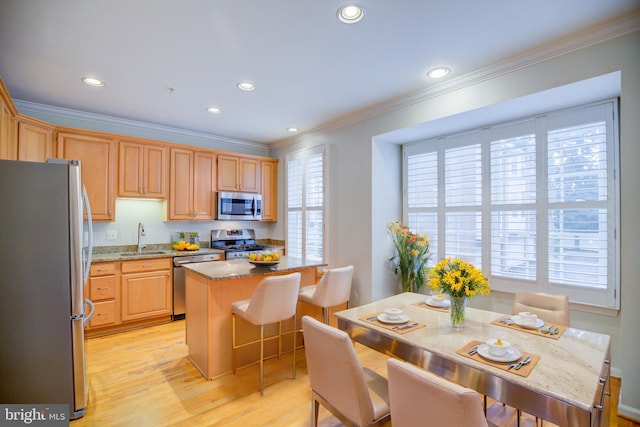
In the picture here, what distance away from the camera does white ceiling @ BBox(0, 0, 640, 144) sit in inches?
77.1

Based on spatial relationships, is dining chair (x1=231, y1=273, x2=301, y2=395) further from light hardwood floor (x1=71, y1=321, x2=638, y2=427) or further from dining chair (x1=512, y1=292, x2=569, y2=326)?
dining chair (x1=512, y1=292, x2=569, y2=326)

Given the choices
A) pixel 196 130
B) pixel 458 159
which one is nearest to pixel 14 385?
pixel 196 130

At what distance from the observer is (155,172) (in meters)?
4.23

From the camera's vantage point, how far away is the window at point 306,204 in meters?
4.44

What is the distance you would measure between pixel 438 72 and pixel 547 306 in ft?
6.77

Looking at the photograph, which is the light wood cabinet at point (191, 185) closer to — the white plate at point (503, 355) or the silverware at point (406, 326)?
the silverware at point (406, 326)

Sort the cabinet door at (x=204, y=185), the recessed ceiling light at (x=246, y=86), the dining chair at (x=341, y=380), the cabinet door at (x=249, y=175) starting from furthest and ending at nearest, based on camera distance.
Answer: the cabinet door at (x=249, y=175), the cabinet door at (x=204, y=185), the recessed ceiling light at (x=246, y=86), the dining chair at (x=341, y=380)

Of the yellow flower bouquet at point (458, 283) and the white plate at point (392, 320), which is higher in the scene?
the yellow flower bouquet at point (458, 283)

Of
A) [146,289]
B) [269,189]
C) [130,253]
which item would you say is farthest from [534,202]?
[130,253]

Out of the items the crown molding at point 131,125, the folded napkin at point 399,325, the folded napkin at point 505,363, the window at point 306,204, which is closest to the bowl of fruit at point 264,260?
the folded napkin at point 399,325

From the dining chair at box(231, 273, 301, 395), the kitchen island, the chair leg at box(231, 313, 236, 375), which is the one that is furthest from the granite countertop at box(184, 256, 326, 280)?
the chair leg at box(231, 313, 236, 375)

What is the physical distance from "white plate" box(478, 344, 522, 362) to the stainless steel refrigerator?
2.53 m

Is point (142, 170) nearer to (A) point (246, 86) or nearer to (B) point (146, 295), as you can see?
(B) point (146, 295)

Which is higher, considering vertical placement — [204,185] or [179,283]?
[204,185]
